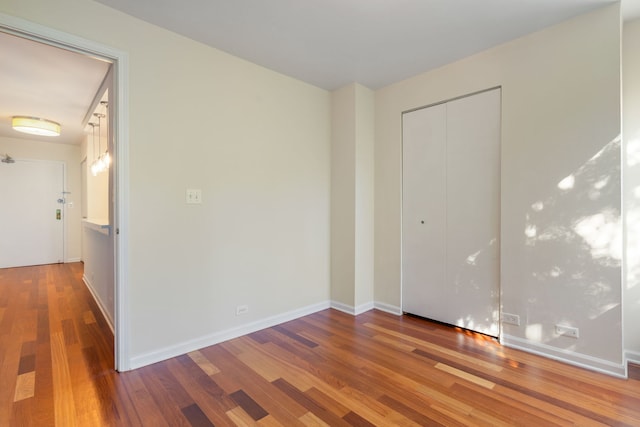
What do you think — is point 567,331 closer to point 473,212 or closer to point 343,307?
point 473,212

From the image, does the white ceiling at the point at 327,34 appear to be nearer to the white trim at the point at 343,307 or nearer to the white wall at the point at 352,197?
the white wall at the point at 352,197

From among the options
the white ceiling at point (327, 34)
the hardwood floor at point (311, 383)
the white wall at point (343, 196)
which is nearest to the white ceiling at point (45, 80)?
the white ceiling at point (327, 34)

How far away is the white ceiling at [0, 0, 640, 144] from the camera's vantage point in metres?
2.05

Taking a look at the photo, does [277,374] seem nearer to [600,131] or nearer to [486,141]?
[486,141]

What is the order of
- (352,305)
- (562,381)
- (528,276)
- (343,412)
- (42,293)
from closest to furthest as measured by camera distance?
(343,412) < (562,381) < (528,276) < (352,305) < (42,293)

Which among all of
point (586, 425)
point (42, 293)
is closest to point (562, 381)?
point (586, 425)

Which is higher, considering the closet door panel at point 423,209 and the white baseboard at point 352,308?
the closet door panel at point 423,209

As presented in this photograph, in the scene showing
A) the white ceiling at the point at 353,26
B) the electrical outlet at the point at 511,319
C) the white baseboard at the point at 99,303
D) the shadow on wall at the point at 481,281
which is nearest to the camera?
the white ceiling at the point at 353,26

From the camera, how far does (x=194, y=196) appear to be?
2.48m

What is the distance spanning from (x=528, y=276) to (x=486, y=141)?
1.22 meters

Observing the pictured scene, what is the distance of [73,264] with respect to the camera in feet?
20.1

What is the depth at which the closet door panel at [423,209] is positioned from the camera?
3.01 m

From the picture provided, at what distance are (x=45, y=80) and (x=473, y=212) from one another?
4515 mm

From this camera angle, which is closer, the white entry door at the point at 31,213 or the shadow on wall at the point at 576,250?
the shadow on wall at the point at 576,250
